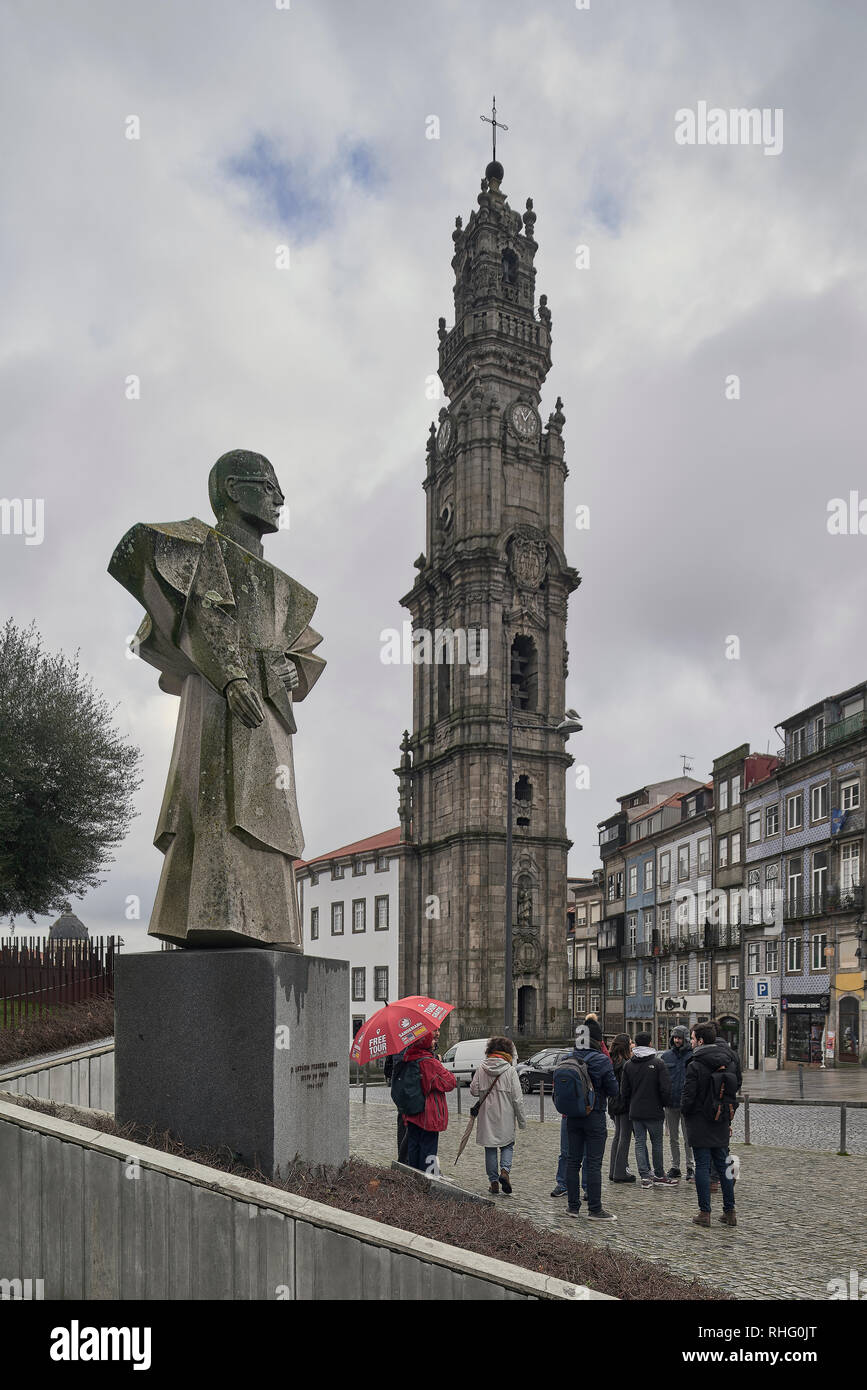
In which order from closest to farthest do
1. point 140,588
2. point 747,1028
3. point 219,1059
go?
point 219,1059, point 140,588, point 747,1028

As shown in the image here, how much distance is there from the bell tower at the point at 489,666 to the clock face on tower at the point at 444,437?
133 millimetres

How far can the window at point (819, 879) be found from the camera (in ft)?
155

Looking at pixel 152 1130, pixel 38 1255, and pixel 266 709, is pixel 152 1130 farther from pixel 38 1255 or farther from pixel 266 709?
pixel 266 709

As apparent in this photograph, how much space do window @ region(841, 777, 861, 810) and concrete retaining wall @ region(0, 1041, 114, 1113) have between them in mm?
38912

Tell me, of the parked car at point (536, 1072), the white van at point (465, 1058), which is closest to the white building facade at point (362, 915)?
the white van at point (465, 1058)

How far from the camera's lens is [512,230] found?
2552 inches

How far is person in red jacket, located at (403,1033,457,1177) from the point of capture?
10148 millimetres

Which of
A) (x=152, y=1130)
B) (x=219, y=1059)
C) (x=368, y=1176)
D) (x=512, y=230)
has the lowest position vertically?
(x=368, y=1176)

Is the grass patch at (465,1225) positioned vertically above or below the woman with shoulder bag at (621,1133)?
above

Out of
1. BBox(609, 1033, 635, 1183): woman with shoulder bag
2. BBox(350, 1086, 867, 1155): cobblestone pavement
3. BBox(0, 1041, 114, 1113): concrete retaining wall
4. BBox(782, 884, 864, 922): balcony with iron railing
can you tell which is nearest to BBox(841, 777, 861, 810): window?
BBox(782, 884, 864, 922): balcony with iron railing

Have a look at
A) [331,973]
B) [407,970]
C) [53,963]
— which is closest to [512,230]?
[407,970]

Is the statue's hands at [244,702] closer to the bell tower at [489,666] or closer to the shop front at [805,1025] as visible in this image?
the shop front at [805,1025]

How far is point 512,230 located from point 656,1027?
4430 cm

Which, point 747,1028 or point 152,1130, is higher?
point 152,1130
